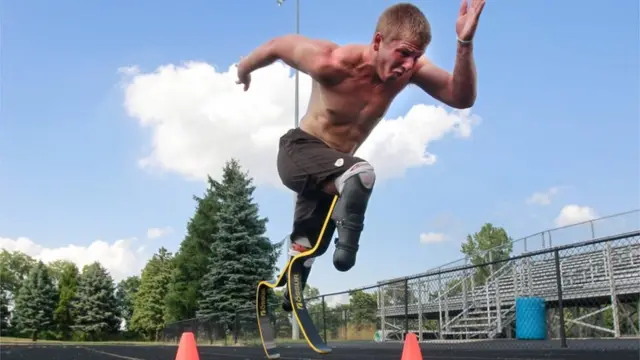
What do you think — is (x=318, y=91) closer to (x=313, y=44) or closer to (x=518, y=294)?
(x=313, y=44)

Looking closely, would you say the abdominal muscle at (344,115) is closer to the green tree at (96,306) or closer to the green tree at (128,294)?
the green tree at (96,306)

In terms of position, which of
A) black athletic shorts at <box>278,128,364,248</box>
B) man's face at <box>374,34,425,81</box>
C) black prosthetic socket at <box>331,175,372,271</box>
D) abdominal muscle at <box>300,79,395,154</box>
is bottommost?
black prosthetic socket at <box>331,175,372,271</box>

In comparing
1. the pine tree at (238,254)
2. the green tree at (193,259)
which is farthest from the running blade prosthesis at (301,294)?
the green tree at (193,259)

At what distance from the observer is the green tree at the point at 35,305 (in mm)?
48625

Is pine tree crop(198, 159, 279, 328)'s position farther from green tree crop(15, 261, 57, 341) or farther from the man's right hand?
green tree crop(15, 261, 57, 341)

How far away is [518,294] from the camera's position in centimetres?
1534

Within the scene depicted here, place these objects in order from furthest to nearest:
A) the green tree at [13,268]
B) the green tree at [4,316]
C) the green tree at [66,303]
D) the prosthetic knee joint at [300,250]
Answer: the green tree at [13,268], the green tree at [66,303], the green tree at [4,316], the prosthetic knee joint at [300,250]

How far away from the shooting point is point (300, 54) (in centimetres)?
269

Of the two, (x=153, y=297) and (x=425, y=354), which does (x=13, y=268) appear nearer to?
(x=153, y=297)

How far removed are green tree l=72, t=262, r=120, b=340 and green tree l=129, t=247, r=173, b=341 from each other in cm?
283

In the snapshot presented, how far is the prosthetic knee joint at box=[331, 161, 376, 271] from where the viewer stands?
248 centimetres

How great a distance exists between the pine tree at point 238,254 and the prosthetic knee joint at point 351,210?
1903cm

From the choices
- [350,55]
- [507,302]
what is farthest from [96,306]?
[350,55]

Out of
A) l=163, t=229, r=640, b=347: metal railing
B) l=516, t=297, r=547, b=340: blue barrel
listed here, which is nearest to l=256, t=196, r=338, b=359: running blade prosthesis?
l=163, t=229, r=640, b=347: metal railing
